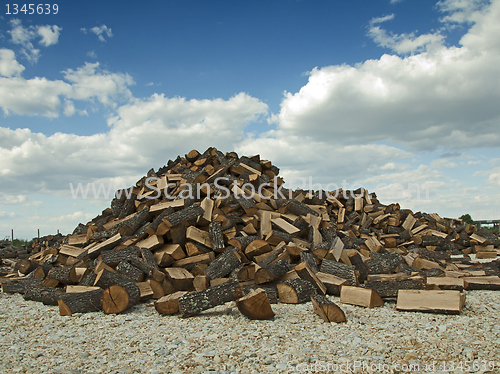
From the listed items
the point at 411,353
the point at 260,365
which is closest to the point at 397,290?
the point at 411,353

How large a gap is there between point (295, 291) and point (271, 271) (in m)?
0.38

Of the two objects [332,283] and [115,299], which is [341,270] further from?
[115,299]

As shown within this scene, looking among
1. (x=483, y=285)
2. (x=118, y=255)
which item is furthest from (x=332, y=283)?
(x=118, y=255)

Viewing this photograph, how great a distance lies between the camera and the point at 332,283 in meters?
4.28

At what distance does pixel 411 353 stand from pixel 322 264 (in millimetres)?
2141

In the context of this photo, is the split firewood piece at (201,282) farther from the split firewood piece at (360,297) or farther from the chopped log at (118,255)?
the split firewood piece at (360,297)

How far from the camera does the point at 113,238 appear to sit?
18.1 ft

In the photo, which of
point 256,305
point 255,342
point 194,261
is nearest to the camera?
point 255,342

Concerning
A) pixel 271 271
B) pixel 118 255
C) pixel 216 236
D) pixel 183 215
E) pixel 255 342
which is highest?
pixel 183 215

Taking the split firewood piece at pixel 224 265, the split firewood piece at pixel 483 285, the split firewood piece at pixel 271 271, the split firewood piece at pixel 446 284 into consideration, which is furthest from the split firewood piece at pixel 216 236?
the split firewood piece at pixel 483 285

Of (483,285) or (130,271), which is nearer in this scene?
(130,271)

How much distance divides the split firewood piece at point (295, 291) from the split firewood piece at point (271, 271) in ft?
0.60

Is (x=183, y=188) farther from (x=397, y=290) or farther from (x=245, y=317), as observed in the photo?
(x=397, y=290)

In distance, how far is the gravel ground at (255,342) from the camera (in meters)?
2.48
